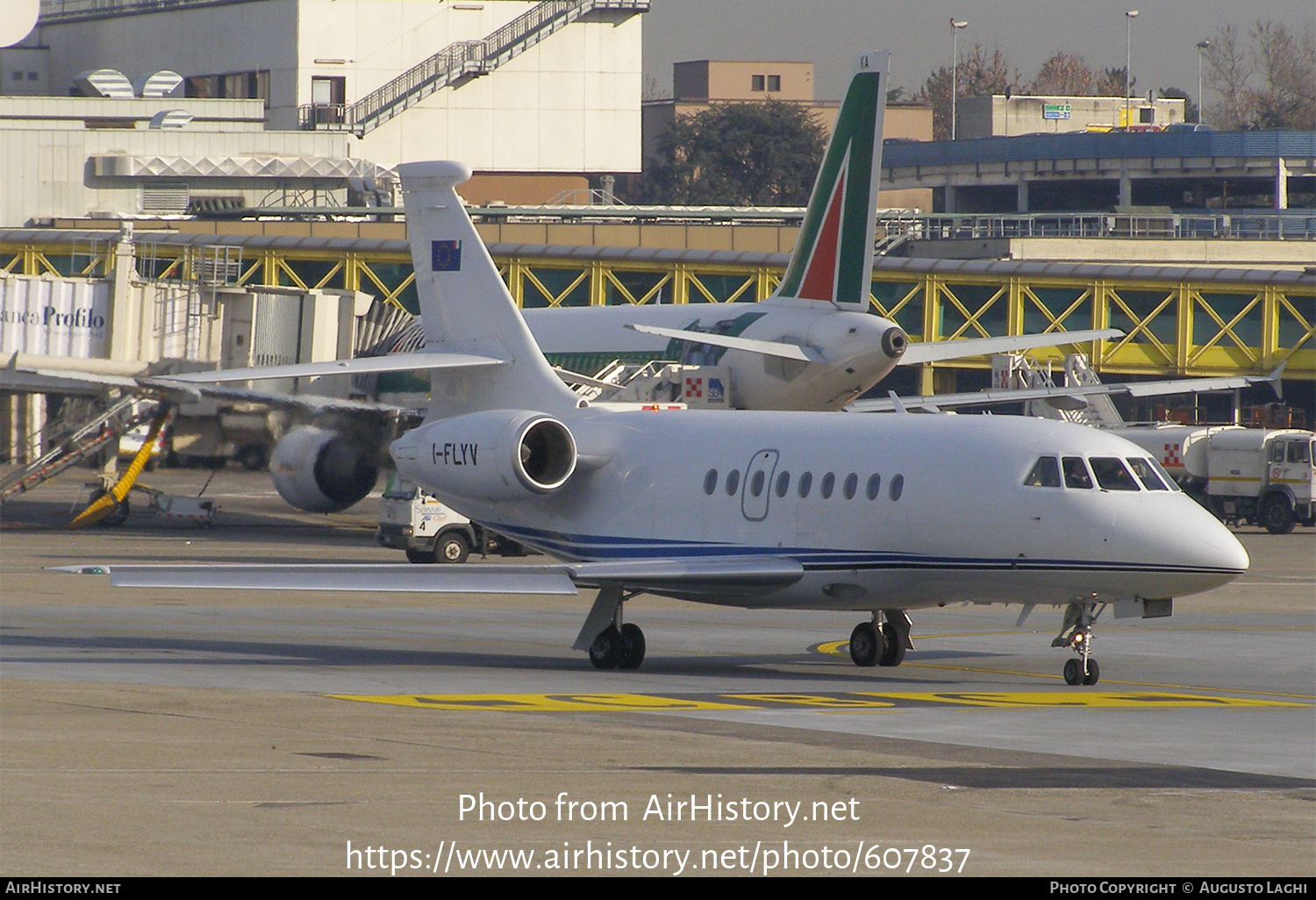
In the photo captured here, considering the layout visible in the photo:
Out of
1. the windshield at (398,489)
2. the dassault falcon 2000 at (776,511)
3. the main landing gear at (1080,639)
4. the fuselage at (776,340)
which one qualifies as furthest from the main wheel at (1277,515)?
the main landing gear at (1080,639)

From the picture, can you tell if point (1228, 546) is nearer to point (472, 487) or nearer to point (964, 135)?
point (472, 487)

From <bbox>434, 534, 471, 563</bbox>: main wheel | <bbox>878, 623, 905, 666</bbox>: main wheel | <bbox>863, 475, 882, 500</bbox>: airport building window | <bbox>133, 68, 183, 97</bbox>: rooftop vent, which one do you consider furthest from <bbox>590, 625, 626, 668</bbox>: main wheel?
<bbox>133, 68, 183, 97</bbox>: rooftop vent

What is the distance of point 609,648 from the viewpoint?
79.5 feet

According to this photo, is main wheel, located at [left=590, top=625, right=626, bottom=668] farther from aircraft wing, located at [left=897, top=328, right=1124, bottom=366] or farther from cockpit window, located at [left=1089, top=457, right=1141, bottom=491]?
aircraft wing, located at [left=897, top=328, right=1124, bottom=366]

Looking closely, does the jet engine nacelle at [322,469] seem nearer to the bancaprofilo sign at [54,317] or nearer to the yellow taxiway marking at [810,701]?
the bancaprofilo sign at [54,317]

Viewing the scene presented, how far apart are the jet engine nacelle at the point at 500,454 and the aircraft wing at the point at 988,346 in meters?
16.1

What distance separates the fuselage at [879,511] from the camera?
69.9ft

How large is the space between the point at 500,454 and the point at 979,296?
136 feet

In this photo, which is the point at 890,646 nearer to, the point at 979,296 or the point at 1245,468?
the point at 1245,468

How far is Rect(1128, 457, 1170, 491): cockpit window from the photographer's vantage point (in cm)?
2184

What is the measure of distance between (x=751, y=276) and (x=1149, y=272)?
1313 cm

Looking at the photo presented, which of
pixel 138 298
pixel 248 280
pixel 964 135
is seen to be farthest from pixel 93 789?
pixel 964 135

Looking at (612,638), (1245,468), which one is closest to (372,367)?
(612,638)

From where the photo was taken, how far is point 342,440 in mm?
45031
